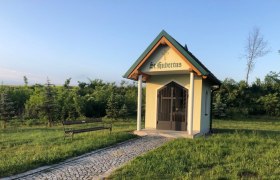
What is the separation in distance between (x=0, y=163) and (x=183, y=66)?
322 inches

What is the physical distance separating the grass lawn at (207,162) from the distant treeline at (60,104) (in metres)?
13.5

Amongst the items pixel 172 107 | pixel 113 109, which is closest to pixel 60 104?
pixel 113 109

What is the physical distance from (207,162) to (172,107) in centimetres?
641

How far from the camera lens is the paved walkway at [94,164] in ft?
20.4

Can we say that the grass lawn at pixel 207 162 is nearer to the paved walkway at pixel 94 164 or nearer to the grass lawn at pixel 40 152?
the paved walkway at pixel 94 164

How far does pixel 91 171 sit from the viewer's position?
6.59 metres

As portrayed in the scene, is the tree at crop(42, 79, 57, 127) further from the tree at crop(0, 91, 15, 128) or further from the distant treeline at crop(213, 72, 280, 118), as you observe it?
the distant treeline at crop(213, 72, 280, 118)

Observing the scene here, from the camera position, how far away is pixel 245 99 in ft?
99.0

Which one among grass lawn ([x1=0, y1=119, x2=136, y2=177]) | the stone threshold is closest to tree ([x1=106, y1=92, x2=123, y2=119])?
the stone threshold

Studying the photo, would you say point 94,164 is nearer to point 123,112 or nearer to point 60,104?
point 123,112

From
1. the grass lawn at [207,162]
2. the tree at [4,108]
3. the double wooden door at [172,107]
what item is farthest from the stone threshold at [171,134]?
the tree at [4,108]

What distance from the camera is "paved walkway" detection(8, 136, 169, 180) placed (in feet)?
20.4

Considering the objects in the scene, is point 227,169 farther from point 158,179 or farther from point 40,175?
point 40,175

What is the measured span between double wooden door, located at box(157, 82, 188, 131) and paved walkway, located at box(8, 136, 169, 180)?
3.58 m
